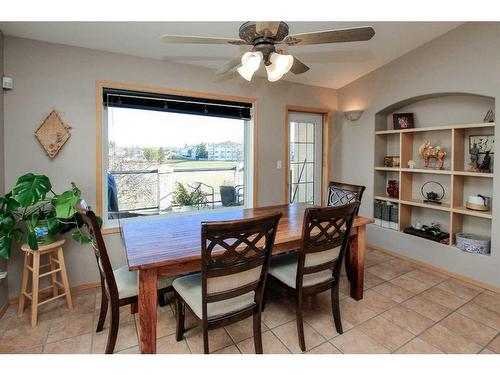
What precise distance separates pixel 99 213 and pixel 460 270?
388 centimetres

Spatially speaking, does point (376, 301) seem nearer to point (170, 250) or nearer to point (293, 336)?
point (293, 336)

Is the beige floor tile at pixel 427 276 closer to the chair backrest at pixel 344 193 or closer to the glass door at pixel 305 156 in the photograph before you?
the chair backrest at pixel 344 193

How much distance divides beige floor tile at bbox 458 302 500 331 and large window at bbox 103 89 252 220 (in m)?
2.47

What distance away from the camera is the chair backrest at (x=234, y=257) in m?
1.48

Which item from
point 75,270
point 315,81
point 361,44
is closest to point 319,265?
point 75,270

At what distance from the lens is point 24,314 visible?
2.37 metres

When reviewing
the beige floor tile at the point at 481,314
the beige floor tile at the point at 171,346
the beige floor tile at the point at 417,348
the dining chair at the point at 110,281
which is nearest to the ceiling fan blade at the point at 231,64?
the dining chair at the point at 110,281

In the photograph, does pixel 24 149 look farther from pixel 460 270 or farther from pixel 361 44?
pixel 460 270

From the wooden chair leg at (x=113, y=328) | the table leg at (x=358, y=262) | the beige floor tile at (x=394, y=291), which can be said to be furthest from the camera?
the beige floor tile at (x=394, y=291)

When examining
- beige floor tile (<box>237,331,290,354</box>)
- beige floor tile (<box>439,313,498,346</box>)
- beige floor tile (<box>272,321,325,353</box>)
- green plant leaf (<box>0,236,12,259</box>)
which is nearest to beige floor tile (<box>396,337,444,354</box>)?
beige floor tile (<box>439,313,498,346</box>)

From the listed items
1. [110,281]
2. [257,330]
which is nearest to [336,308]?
[257,330]

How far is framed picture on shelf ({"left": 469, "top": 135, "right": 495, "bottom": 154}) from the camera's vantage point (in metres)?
3.02

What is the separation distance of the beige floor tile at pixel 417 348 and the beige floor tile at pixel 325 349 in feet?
1.38

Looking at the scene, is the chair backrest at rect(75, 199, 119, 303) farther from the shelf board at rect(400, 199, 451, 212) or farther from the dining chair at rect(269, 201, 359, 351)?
the shelf board at rect(400, 199, 451, 212)
